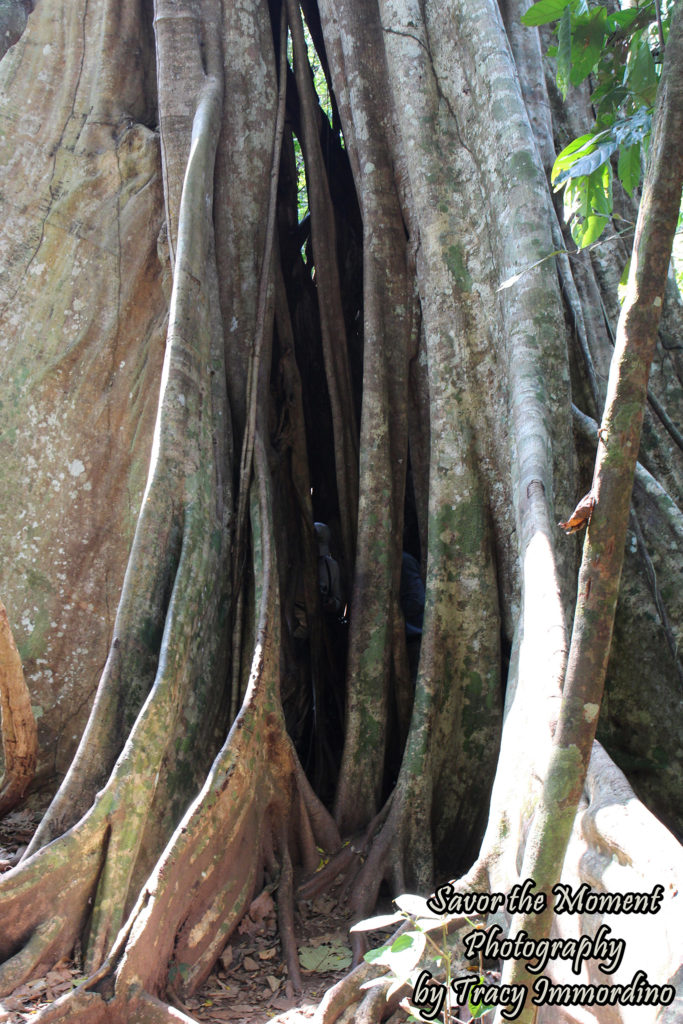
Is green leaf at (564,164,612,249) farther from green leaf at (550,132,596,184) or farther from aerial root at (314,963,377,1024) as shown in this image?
aerial root at (314,963,377,1024)

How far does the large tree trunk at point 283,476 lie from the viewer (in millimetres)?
2338

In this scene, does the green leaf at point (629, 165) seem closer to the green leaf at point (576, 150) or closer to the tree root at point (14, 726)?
the green leaf at point (576, 150)

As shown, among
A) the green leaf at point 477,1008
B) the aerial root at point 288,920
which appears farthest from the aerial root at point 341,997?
the green leaf at point 477,1008

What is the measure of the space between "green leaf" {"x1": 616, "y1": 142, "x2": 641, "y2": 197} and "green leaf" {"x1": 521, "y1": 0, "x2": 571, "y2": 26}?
1.33 ft

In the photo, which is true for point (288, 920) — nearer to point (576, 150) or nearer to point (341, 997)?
point (341, 997)

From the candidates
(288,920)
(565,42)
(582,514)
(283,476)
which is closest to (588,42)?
(565,42)

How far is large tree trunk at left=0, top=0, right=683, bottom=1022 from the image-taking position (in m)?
2.34

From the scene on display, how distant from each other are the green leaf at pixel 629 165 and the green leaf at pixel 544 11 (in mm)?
406

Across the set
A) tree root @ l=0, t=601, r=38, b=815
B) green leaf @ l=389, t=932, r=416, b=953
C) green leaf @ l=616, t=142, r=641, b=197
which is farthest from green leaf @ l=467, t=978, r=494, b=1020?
green leaf @ l=616, t=142, r=641, b=197

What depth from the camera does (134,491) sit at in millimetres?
3699

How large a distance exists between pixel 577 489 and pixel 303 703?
5.06 feet

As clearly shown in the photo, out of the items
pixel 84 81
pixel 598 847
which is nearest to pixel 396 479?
pixel 598 847

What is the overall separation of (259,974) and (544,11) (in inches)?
109

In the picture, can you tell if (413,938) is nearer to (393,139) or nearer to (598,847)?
(598,847)
